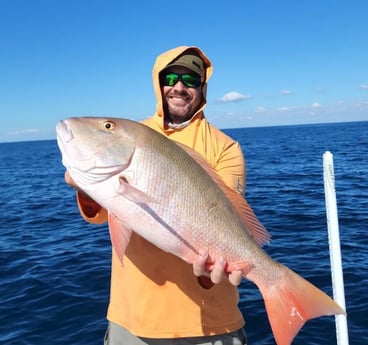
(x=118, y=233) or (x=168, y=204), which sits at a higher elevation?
(x=168, y=204)

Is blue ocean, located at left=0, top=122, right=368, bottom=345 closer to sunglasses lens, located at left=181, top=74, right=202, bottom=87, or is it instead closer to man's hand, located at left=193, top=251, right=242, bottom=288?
man's hand, located at left=193, top=251, right=242, bottom=288

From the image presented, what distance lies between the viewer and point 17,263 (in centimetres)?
1162

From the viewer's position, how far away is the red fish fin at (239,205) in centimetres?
356

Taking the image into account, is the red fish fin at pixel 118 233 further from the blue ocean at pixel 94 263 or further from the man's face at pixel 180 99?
the blue ocean at pixel 94 263

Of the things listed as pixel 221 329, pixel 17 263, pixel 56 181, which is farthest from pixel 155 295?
pixel 56 181

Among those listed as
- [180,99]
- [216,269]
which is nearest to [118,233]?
[216,269]

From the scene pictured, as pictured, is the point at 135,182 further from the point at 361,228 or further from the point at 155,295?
the point at 361,228

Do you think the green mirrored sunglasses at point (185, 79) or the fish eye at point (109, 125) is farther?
the green mirrored sunglasses at point (185, 79)

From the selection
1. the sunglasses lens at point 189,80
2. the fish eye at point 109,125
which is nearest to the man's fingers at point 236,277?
the fish eye at point 109,125

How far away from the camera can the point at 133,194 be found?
10.2ft

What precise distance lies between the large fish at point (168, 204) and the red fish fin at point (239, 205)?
120 millimetres

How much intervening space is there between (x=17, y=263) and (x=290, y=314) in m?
10.0

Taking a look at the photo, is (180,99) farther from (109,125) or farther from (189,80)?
(109,125)

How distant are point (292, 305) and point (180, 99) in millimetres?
2227
